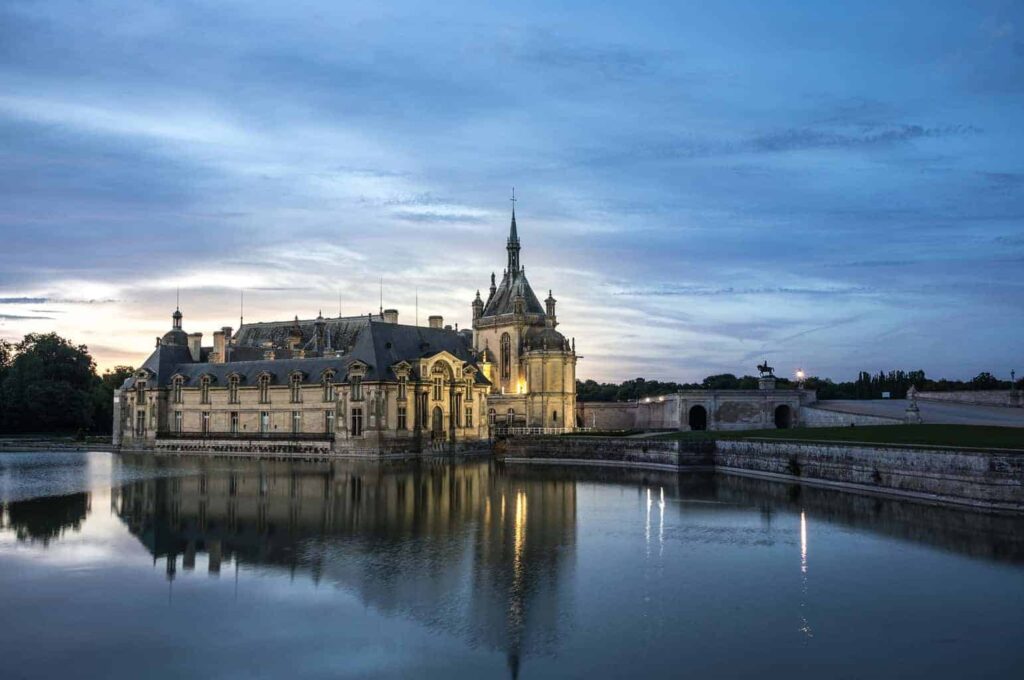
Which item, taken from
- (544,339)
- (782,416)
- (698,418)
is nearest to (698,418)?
(698,418)

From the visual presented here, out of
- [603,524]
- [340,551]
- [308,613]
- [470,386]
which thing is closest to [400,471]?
[470,386]

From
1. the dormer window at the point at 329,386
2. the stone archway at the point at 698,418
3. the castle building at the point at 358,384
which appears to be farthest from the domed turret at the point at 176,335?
the stone archway at the point at 698,418

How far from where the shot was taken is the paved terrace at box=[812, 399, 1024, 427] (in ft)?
171

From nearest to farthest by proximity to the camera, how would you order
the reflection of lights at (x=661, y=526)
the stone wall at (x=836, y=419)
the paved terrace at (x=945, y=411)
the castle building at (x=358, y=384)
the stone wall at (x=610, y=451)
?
the reflection of lights at (x=661, y=526), the paved terrace at (x=945, y=411), the stone wall at (x=610, y=451), the stone wall at (x=836, y=419), the castle building at (x=358, y=384)

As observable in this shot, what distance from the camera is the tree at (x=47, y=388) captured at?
3452 inches

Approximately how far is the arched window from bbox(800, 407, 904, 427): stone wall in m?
26.9

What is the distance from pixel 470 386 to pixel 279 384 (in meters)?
15.4

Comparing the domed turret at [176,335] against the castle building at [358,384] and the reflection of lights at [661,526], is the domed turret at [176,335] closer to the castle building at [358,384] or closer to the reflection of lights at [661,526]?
the castle building at [358,384]

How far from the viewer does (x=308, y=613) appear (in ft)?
62.5

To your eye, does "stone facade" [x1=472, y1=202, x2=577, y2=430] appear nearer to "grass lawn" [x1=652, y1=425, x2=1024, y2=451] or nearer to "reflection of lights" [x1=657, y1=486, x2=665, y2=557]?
"grass lawn" [x1=652, y1=425, x2=1024, y2=451]

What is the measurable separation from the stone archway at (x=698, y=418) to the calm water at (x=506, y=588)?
128ft

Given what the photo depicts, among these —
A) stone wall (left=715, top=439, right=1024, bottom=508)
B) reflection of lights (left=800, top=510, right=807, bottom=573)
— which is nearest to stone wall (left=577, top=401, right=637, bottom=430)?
stone wall (left=715, top=439, right=1024, bottom=508)

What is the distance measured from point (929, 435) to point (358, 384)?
38.6m

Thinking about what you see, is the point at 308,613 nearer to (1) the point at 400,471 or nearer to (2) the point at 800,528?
(2) the point at 800,528
